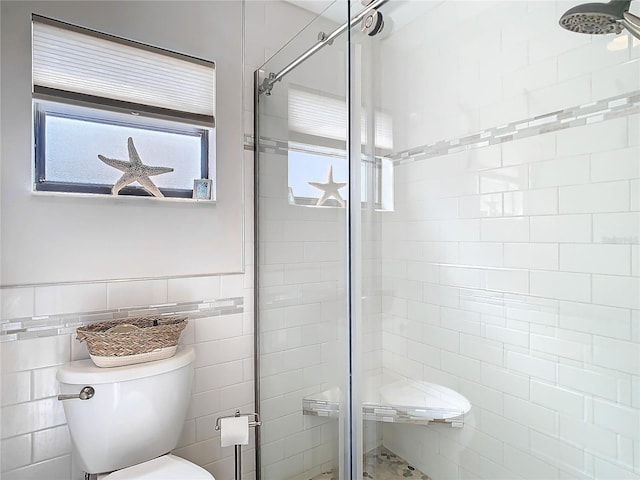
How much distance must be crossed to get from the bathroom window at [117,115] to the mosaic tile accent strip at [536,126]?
88cm

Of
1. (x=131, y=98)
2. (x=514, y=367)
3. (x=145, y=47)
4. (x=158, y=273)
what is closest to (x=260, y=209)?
(x=158, y=273)

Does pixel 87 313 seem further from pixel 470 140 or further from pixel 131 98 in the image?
pixel 470 140

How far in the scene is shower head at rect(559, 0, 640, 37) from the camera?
0.94 metres

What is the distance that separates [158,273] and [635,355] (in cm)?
152

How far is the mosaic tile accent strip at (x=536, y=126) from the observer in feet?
3.11

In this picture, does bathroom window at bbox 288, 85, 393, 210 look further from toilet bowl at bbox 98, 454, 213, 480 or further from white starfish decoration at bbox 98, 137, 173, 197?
toilet bowl at bbox 98, 454, 213, 480

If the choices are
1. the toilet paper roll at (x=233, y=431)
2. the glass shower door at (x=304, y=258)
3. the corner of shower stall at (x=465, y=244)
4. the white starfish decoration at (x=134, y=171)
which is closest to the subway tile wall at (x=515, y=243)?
the corner of shower stall at (x=465, y=244)

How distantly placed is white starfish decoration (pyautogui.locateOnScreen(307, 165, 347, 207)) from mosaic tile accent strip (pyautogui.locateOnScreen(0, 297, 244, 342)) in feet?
2.13

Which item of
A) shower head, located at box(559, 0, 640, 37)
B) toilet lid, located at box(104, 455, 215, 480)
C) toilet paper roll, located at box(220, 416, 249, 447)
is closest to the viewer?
shower head, located at box(559, 0, 640, 37)

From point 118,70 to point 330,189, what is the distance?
0.93 m

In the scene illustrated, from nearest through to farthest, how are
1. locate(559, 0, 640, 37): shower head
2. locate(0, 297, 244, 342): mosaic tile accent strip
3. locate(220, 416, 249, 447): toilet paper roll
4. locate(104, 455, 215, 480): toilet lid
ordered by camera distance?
locate(559, 0, 640, 37): shower head, locate(104, 455, 215, 480): toilet lid, locate(0, 297, 244, 342): mosaic tile accent strip, locate(220, 416, 249, 447): toilet paper roll

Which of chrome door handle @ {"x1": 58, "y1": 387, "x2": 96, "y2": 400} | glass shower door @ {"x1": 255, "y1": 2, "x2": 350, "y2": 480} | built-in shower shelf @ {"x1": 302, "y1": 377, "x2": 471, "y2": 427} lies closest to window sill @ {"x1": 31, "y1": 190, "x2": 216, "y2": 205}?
glass shower door @ {"x1": 255, "y1": 2, "x2": 350, "y2": 480}

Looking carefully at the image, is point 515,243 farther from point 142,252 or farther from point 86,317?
point 86,317

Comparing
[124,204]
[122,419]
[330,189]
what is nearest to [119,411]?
[122,419]
